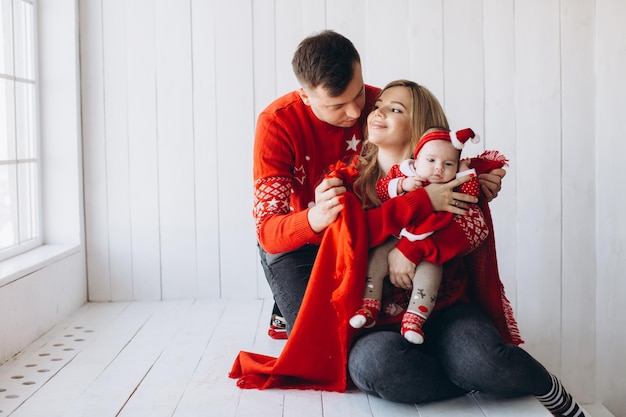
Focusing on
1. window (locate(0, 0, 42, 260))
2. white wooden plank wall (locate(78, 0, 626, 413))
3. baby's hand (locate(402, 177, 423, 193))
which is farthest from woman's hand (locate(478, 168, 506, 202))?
window (locate(0, 0, 42, 260))

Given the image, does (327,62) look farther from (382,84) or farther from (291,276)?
(382,84)

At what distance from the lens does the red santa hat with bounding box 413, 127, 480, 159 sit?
199 centimetres

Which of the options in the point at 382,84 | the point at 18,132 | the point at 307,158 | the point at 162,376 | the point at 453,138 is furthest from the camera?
the point at 382,84

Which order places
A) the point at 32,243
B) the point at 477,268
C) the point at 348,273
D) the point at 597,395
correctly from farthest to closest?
the point at 597,395, the point at 32,243, the point at 477,268, the point at 348,273

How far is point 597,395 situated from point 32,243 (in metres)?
2.51

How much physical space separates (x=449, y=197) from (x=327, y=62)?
1.63 feet

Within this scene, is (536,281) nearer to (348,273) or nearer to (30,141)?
(348,273)

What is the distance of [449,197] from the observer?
2.04 metres

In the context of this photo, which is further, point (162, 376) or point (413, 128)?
point (162, 376)

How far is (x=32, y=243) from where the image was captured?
3.13 meters

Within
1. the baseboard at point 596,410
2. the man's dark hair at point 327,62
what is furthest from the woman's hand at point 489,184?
the baseboard at point 596,410

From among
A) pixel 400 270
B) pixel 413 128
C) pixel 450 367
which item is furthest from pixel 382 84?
pixel 450 367

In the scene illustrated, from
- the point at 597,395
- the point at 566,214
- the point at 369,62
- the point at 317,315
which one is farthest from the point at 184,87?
the point at 597,395

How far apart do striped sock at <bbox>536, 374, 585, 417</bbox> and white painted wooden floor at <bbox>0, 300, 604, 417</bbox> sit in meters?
0.08
